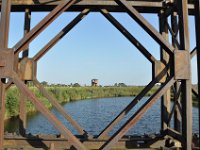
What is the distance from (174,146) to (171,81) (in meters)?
2.10

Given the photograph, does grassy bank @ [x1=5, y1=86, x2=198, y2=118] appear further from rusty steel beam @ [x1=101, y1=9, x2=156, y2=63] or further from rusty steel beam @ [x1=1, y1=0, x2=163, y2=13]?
rusty steel beam @ [x1=101, y1=9, x2=156, y2=63]

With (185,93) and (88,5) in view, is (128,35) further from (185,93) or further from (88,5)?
(185,93)

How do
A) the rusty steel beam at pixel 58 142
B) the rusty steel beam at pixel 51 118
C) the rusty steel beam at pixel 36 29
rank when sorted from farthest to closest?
1. the rusty steel beam at pixel 58 142
2. the rusty steel beam at pixel 36 29
3. the rusty steel beam at pixel 51 118

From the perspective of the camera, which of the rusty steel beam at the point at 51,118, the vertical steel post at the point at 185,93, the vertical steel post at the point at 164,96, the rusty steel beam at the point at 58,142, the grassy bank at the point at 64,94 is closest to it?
the rusty steel beam at the point at 51,118

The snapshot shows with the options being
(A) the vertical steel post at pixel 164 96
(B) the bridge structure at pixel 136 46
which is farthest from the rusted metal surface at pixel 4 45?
(A) the vertical steel post at pixel 164 96

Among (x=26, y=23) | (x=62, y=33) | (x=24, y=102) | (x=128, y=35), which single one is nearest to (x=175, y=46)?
(x=128, y=35)

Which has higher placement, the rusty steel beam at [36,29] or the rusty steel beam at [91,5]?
the rusty steel beam at [91,5]

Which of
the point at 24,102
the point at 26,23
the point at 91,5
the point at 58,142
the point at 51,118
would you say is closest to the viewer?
the point at 51,118

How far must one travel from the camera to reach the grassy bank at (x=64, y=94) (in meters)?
23.0

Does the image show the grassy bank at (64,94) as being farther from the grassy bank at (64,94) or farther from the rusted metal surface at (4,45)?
the rusted metal surface at (4,45)

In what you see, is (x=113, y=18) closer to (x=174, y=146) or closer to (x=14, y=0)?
(x=14, y=0)

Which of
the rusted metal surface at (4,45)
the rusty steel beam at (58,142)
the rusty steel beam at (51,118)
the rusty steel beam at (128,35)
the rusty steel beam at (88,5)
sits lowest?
the rusty steel beam at (58,142)

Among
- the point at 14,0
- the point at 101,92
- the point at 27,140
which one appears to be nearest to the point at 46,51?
the point at 14,0

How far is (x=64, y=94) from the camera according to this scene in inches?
1615
